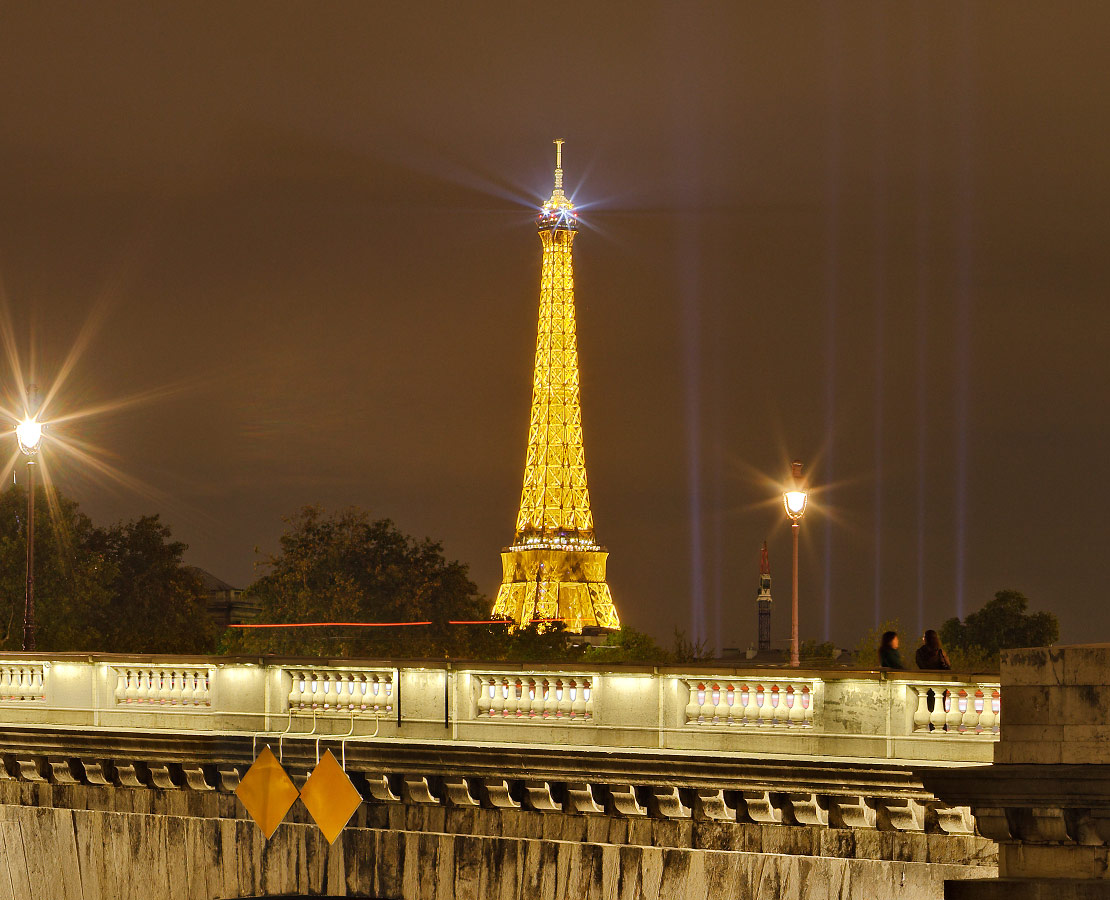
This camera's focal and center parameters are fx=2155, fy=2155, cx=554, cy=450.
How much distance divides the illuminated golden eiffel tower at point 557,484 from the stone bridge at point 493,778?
77.9 metres

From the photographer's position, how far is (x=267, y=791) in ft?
83.4

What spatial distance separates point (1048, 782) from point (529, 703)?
7273 mm

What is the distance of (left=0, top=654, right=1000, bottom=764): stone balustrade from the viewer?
20562 mm

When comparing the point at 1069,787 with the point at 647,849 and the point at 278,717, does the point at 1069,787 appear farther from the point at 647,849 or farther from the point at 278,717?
the point at 278,717

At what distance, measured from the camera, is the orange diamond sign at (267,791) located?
2530 centimetres

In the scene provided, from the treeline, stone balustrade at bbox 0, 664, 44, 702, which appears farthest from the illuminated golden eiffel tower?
stone balustrade at bbox 0, 664, 44, 702

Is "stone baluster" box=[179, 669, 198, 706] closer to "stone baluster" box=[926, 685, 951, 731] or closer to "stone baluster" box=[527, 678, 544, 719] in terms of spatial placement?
"stone baluster" box=[527, 678, 544, 719]

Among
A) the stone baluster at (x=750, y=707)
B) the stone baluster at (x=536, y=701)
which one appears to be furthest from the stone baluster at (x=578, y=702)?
the stone baluster at (x=750, y=707)

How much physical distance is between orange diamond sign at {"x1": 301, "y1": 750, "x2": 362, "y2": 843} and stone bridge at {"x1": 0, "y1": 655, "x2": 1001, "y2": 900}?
383mm

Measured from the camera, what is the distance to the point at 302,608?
89750mm

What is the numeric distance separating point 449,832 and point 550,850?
1.64 m

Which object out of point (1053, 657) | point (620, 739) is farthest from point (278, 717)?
point (1053, 657)

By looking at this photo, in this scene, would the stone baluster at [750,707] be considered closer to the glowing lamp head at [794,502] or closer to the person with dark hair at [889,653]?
the person with dark hair at [889,653]

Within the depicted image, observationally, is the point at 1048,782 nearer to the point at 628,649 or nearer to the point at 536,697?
the point at 536,697
